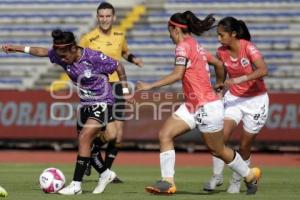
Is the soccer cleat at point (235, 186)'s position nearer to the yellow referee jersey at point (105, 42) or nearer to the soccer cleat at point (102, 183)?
the soccer cleat at point (102, 183)

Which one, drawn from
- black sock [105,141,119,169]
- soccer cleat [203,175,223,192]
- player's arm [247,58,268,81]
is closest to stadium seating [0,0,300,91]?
black sock [105,141,119,169]

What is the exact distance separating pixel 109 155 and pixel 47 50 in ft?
9.84

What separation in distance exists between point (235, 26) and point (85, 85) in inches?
86.2

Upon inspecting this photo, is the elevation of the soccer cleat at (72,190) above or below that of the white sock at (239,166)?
below

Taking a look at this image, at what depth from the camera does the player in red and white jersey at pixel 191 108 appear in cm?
1078

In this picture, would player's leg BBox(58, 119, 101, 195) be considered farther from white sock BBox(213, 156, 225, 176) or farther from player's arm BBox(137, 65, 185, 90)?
white sock BBox(213, 156, 225, 176)

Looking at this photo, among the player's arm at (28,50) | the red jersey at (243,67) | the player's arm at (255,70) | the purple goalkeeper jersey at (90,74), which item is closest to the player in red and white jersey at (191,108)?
the player's arm at (255,70)

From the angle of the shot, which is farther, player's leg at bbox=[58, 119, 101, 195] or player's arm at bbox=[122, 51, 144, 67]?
player's arm at bbox=[122, 51, 144, 67]

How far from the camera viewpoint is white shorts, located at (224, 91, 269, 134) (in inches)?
471

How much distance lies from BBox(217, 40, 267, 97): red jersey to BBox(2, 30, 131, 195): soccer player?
158cm

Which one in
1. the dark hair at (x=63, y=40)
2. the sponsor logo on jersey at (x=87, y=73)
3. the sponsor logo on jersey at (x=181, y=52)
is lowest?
the sponsor logo on jersey at (x=87, y=73)

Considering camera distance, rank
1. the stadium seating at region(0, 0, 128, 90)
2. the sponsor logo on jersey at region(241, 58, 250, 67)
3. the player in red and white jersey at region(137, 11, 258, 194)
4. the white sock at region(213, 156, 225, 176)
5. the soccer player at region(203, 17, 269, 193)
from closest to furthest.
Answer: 1. the player in red and white jersey at region(137, 11, 258, 194)
2. the soccer player at region(203, 17, 269, 193)
3. the sponsor logo on jersey at region(241, 58, 250, 67)
4. the white sock at region(213, 156, 225, 176)
5. the stadium seating at region(0, 0, 128, 90)

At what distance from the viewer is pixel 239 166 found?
11117 mm

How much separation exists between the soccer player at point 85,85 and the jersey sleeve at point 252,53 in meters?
1.80
